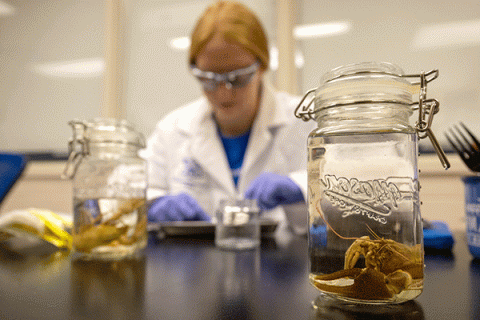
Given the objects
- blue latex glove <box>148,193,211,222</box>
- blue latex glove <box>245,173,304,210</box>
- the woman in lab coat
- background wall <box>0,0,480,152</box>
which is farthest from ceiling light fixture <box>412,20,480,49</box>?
blue latex glove <box>148,193,211,222</box>

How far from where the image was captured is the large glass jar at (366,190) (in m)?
0.24

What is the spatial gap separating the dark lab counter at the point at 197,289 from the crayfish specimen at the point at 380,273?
Answer: 0.05 feet

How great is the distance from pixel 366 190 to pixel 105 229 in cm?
34

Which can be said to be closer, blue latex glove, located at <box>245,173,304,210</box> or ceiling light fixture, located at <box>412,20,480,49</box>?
blue latex glove, located at <box>245,173,304,210</box>

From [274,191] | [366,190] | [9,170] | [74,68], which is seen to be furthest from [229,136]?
[74,68]

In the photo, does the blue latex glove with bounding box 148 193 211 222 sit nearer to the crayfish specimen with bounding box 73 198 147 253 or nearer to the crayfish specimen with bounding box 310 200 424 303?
the crayfish specimen with bounding box 73 198 147 253

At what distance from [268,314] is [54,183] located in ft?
7.54

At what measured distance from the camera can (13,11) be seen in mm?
2447

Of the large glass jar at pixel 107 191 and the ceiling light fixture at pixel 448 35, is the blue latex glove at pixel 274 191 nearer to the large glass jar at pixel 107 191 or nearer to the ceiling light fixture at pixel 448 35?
the large glass jar at pixel 107 191

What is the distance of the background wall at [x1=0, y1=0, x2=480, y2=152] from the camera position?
173cm

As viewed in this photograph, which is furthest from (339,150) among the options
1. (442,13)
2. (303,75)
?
(442,13)

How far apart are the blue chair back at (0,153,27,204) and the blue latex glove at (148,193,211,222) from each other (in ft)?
1.05

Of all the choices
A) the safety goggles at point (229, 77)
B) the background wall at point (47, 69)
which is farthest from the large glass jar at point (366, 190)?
the background wall at point (47, 69)

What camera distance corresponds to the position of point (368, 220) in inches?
9.5
